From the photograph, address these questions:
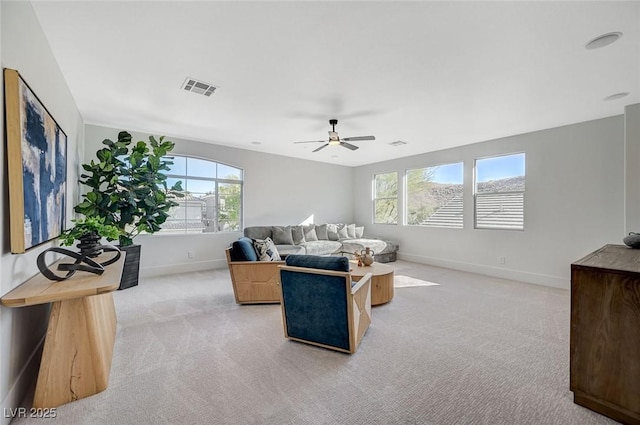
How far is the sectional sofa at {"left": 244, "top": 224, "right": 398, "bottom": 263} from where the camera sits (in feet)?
19.1

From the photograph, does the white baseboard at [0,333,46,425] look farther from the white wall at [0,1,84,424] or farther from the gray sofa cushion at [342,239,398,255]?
the gray sofa cushion at [342,239,398,255]

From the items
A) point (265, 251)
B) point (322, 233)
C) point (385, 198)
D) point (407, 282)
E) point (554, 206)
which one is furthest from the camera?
point (385, 198)

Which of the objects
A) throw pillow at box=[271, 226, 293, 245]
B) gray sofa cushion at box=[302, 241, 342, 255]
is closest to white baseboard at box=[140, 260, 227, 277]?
throw pillow at box=[271, 226, 293, 245]

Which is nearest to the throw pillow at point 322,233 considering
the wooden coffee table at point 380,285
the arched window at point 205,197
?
the arched window at point 205,197

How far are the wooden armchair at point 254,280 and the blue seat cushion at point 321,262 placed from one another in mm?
1132

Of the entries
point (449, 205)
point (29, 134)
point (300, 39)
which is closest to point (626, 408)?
point (300, 39)

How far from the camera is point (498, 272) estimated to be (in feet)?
17.1

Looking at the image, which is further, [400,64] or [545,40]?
[400,64]

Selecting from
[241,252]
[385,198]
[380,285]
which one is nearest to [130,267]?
[241,252]

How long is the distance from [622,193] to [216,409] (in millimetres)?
5603

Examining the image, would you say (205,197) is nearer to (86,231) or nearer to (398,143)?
(86,231)

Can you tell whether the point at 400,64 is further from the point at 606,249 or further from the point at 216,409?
the point at 216,409

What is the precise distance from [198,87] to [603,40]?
149 inches

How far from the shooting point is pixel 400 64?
260 cm
